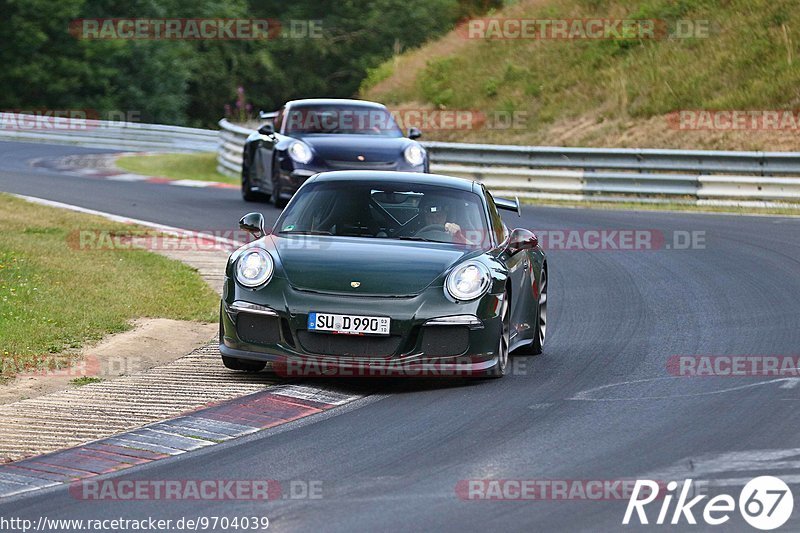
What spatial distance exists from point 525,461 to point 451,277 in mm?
2323

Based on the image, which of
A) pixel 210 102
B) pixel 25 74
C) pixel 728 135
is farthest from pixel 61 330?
pixel 210 102

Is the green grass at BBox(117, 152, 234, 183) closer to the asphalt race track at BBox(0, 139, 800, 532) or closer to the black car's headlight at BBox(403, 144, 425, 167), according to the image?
the black car's headlight at BBox(403, 144, 425, 167)

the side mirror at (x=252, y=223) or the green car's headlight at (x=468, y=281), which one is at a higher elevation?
the side mirror at (x=252, y=223)

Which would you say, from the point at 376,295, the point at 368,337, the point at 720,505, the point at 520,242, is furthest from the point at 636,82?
the point at 720,505

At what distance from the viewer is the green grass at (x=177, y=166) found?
98.4ft

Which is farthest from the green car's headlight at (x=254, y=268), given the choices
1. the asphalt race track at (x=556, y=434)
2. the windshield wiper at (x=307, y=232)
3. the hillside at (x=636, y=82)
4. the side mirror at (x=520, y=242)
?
the hillside at (x=636, y=82)

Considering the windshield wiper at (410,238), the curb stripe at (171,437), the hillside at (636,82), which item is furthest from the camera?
the hillside at (636,82)

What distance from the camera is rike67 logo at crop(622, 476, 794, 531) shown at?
609 cm

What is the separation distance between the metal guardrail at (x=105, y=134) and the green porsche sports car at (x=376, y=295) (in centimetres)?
3023

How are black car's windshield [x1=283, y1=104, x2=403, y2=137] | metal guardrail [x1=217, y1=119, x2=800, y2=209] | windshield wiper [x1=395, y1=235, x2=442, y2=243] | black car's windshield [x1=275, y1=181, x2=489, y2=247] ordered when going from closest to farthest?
windshield wiper [x1=395, y1=235, x2=442, y2=243], black car's windshield [x1=275, y1=181, x2=489, y2=247], black car's windshield [x1=283, y1=104, x2=403, y2=137], metal guardrail [x1=217, y1=119, x2=800, y2=209]

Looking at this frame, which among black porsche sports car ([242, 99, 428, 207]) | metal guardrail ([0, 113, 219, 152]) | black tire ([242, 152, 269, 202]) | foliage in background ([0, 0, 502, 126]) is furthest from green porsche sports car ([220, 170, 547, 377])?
foliage in background ([0, 0, 502, 126])

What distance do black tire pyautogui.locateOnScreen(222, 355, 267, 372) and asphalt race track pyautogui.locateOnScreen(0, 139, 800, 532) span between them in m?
0.67

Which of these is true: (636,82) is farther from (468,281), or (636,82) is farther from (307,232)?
(468,281)

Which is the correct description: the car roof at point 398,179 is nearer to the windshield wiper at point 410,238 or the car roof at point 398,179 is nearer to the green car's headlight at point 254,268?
the windshield wiper at point 410,238
